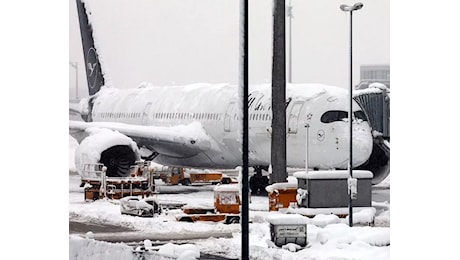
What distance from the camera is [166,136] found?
1085 centimetres

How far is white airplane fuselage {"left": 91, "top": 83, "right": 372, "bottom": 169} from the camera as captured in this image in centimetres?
977

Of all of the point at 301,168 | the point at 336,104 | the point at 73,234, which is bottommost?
the point at 73,234

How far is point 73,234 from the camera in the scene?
10828 millimetres

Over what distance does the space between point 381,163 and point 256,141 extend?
1188 millimetres

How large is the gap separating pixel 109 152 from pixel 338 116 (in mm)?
2537

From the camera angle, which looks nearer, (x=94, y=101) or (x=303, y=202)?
(x=303, y=202)

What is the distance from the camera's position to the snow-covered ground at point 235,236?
9.62m

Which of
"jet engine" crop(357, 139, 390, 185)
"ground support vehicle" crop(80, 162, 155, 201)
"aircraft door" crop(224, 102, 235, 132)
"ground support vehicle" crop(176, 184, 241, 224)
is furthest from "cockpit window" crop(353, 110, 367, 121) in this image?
"ground support vehicle" crop(80, 162, 155, 201)

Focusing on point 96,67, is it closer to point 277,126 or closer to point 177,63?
point 177,63

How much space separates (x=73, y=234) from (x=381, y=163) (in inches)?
131

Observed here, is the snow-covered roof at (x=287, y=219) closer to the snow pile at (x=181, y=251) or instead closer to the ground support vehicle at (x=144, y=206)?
the snow pile at (x=181, y=251)

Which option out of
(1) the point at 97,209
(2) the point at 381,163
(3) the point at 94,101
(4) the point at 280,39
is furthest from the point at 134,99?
(2) the point at 381,163
